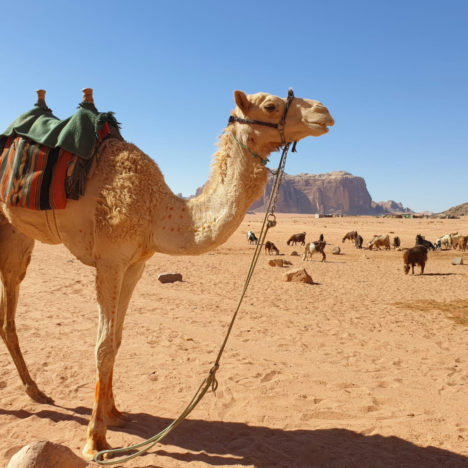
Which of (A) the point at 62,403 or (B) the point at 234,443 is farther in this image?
(A) the point at 62,403

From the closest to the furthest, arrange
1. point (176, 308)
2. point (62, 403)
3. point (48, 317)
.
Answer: point (62, 403)
point (48, 317)
point (176, 308)

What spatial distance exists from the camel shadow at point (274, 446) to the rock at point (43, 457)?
92 centimetres

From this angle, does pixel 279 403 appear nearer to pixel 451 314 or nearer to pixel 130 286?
pixel 130 286

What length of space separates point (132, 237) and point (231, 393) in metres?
2.68

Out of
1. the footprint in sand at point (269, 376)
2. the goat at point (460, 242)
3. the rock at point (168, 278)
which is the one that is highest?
the goat at point (460, 242)

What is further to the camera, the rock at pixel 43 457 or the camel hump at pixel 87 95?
the camel hump at pixel 87 95

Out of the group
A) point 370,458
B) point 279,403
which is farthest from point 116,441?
point 370,458

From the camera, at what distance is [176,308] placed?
9.87 m

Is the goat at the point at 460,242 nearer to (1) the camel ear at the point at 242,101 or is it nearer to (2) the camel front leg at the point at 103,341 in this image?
(1) the camel ear at the point at 242,101

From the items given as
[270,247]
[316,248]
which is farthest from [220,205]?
[270,247]

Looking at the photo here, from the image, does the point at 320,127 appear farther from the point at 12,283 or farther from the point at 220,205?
the point at 12,283

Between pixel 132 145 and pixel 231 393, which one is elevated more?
pixel 132 145

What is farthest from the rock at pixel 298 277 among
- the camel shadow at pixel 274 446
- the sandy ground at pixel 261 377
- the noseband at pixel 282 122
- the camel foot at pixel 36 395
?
the noseband at pixel 282 122

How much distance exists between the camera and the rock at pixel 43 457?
2756 millimetres
